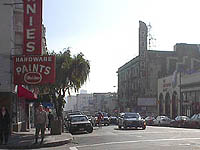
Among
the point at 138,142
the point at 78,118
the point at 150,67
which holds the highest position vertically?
the point at 150,67

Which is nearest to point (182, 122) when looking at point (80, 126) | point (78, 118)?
point (78, 118)

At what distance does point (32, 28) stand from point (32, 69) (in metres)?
2.63

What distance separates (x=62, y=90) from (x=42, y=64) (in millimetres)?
9389

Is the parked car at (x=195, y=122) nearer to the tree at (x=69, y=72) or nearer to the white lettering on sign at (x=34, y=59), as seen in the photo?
the tree at (x=69, y=72)

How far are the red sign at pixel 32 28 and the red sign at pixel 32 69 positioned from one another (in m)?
0.94

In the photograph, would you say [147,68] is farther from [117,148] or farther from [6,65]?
[117,148]

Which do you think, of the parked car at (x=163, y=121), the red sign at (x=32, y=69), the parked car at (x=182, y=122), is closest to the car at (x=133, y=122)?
the parked car at (x=182, y=122)

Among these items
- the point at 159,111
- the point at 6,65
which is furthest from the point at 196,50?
the point at 6,65

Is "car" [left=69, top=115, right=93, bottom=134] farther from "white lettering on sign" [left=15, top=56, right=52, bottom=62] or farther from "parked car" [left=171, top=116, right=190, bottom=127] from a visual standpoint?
"parked car" [left=171, top=116, right=190, bottom=127]

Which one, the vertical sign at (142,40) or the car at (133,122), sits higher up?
the vertical sign at (142,40)

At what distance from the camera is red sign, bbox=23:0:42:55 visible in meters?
23.8

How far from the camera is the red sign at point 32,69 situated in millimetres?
22906

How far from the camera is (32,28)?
23891mm

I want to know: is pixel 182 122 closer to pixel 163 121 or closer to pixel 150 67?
pixel 163 121
